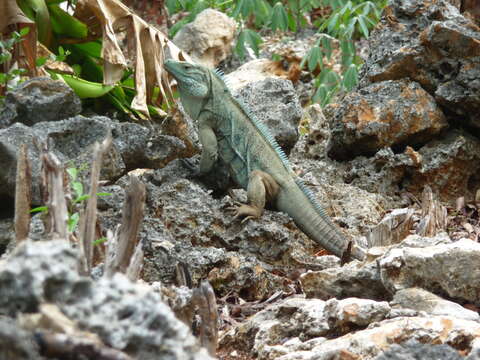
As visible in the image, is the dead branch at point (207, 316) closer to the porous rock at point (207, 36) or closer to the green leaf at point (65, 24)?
the green leaf at point (65, 24)

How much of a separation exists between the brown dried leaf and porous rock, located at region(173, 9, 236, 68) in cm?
377

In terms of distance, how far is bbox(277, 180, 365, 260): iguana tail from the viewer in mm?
5613

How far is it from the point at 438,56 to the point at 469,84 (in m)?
0.38

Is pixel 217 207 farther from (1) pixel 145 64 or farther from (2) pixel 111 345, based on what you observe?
(2) pixel 111 345

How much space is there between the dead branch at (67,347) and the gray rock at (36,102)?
379cm

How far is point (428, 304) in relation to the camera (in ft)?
11.3

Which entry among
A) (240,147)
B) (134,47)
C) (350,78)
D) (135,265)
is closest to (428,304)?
(135,265)

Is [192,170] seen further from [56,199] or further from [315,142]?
[56,199]

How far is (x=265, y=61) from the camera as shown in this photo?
10.5m

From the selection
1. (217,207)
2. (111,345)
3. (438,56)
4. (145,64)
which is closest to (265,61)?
(145,64)

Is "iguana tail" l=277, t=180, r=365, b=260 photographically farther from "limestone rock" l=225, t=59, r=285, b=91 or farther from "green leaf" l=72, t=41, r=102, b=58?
"limestone rock" l=225, t=59, r=285, b=91

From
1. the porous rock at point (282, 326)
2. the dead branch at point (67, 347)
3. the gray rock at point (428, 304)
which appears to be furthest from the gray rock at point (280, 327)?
the dead branch at point (67, 347)

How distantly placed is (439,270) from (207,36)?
8396mm

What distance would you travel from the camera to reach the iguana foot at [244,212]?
526 cm
